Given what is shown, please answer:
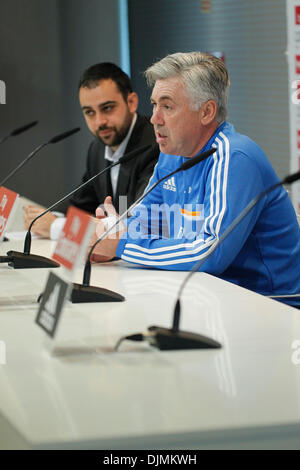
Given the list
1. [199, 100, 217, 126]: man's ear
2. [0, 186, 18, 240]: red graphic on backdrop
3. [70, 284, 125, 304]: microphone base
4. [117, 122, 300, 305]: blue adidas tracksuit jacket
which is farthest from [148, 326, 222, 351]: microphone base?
[199, 100, 217, 126]: man's ear

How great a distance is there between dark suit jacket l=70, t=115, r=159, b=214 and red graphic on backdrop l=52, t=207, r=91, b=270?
133cm

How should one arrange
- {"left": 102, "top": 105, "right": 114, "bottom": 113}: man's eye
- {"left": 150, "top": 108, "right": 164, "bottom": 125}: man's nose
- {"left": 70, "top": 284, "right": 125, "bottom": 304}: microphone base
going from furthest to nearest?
{"left": 102, "top": 105, "right": 114, "bottom": 113}: man's eye → {"left": 150, "top": 108, "right": 164, "bottom": 125}: man's nose → {"left": 70, "top": 284, "right": 125, "bottom": 304}: microphone base

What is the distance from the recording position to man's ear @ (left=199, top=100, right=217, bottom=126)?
6.72 ft

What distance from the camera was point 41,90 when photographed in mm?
4969

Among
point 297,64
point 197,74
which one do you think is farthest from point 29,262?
point 297,64

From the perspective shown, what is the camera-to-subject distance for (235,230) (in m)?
1.79

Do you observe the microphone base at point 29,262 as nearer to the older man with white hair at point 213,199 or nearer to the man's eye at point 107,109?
the older man with white hair at point 213,199

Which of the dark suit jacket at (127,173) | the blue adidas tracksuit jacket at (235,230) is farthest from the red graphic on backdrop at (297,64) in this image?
the blue adidas tracksuit jacket at (235,230)

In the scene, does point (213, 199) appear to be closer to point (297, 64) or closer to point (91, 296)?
point (91, 296)

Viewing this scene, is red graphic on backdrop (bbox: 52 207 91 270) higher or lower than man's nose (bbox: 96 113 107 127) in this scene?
lower

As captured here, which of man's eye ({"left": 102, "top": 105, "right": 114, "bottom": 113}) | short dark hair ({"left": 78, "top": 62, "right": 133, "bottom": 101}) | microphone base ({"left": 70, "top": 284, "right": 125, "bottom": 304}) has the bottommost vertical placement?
microphone base ({"left": 70, "top": 284, "right": 125, "bottom": 304})

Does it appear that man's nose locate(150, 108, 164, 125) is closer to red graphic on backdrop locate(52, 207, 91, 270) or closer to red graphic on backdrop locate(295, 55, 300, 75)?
red graphic on backdrop locate(52, 207, 91, 270)

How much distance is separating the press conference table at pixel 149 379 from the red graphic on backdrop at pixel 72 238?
15cm

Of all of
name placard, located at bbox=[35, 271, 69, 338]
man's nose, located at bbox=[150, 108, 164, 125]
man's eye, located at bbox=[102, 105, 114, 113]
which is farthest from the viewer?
man's eye, located at bbox=[102, 105, 114, 113]
